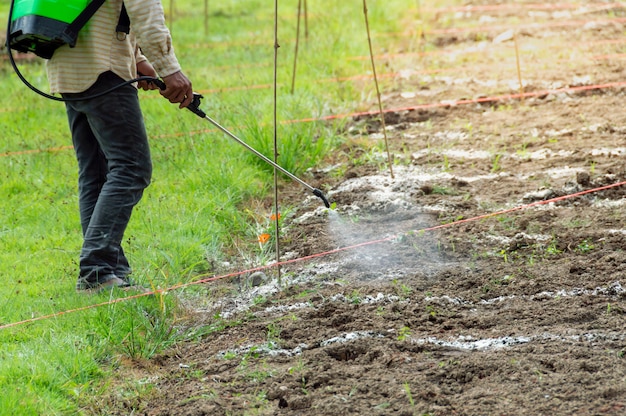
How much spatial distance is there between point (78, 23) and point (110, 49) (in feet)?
0.72

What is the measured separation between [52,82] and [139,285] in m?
1.06

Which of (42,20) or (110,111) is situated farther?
(110,111)

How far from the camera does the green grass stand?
10.9 feet

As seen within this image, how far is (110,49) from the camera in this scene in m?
3.68

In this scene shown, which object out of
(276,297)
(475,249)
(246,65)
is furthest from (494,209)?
(246,65)

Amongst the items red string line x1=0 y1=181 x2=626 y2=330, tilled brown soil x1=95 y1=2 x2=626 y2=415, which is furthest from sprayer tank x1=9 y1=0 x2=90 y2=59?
tilled brown soil x1=95 y1=2 x2=626 y2=415

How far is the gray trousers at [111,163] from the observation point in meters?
3.74

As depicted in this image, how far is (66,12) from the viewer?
3.47 metres

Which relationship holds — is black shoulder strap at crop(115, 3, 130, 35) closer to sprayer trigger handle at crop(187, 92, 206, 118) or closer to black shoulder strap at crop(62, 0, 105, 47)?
black shoulder strap at crop(62, 0, 105, 47)

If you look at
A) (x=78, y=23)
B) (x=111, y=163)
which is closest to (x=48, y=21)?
(x=78, y=23)

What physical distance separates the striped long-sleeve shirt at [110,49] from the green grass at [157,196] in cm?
100

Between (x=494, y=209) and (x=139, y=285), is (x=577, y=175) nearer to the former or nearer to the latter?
(x=494, y=209)

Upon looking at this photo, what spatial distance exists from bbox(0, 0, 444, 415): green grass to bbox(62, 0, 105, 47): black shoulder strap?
1171 mm

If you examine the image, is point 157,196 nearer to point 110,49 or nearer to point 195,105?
point 195,105
